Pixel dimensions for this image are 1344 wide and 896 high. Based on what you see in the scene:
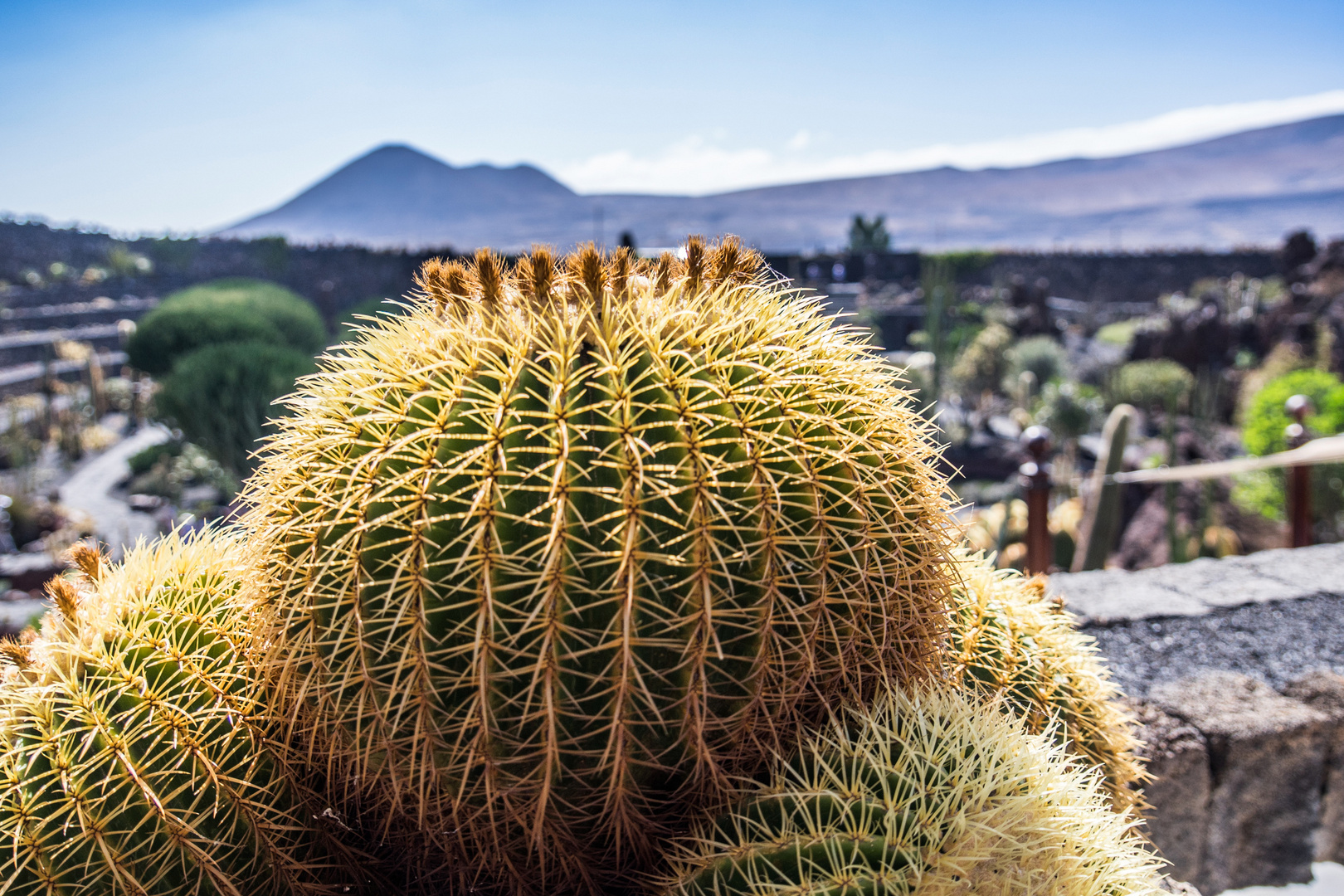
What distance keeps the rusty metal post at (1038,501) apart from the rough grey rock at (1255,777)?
2112 mm

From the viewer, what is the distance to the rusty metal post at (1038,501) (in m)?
5.03

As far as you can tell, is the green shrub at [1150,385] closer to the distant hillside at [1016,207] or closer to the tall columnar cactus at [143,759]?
the tall columnar cactus at [143,759]

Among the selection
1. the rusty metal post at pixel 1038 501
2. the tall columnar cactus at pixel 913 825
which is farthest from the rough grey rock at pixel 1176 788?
the rusty metal post at pixel 1038 501

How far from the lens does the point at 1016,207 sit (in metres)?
168

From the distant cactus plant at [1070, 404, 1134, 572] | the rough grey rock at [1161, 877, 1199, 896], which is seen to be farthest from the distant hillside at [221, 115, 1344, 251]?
the rough grey rock at [1161, 877, 1199, 896]

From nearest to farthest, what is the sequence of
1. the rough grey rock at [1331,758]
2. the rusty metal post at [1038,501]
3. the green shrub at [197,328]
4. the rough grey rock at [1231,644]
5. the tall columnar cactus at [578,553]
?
the tall columnar cactus at [578,553] < the rough grey rock at [1331,758] < the rough grey rock at [1231,644] < the rusty metal post at [1038,501] < the green shrub at [197,328]

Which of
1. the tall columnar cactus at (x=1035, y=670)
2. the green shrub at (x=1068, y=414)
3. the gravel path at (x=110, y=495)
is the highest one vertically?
the tall columnar cactus at (x=1035, y=670)

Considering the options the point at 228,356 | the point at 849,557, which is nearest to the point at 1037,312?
the point at 228,356

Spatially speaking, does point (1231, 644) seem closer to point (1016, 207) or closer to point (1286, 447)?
point (1286, 447)

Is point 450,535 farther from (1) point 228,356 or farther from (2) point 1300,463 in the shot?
(1) point 228,356

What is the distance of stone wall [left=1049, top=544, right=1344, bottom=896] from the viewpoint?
269cm

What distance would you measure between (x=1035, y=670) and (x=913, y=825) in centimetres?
78

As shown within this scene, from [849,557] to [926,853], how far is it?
0.45 metres

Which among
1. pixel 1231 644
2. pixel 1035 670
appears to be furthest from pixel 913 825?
pixel 1231 644
